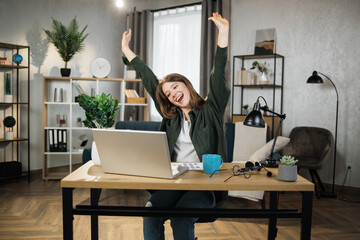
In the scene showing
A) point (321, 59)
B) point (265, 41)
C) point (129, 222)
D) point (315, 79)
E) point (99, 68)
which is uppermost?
point (265, 41)

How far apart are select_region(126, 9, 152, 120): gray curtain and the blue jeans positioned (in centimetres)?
397

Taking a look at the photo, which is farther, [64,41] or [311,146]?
[64,41]

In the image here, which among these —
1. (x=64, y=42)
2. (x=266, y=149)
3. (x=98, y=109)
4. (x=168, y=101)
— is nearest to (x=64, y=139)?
(x=64, y=42)

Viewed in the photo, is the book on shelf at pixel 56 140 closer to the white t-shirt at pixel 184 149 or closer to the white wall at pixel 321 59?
the white wall at pixel 321 59

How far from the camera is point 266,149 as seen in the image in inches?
141

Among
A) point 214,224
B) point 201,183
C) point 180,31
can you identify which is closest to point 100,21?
point 180,31

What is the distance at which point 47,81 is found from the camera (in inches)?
211

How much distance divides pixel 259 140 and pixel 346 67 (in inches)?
62.8

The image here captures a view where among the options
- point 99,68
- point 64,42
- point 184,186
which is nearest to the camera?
point 184,186

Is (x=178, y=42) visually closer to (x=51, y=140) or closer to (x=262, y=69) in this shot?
(x=262, y=69)

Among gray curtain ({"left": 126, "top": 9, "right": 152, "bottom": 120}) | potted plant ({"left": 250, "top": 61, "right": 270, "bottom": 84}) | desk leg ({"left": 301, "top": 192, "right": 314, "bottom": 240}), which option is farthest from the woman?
gray curtain ({"left": 126, "top": 9, "right": 152, "bottom": 120})

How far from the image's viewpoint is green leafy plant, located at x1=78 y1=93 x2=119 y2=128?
5.59ft

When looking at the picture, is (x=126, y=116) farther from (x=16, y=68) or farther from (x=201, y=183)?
(x=201, y=183)

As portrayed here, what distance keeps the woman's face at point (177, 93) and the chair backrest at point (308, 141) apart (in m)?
2.73
